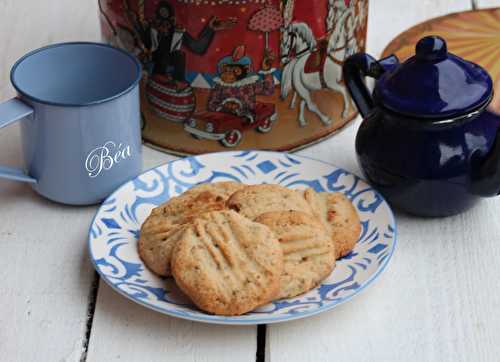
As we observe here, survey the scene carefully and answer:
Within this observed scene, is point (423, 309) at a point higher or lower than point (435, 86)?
lower

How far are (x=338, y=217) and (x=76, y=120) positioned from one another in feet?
0.81

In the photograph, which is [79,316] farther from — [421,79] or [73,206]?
[421,79]

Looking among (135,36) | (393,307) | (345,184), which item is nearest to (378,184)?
(345,184)

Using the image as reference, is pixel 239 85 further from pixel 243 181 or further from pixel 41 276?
pixel 41 276

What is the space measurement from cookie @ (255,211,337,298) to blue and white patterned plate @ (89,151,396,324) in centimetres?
1

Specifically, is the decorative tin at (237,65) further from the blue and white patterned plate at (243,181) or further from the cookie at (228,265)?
the cookie at (228,265)

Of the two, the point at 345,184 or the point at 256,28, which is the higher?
the point at 256,28

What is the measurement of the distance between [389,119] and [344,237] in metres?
0.12

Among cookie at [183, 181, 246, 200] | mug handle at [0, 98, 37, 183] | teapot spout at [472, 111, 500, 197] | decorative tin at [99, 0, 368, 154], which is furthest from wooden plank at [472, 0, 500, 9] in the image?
mug handle at [0, 98, 37, 183]

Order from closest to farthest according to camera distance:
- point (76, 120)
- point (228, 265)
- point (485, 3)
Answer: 1. point (228, 265)
2. point (76, 120)
3. point (485, 3)

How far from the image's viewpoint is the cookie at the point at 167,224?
2.53 ft

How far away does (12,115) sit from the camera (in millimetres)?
831

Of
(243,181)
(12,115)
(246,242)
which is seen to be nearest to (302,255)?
(246,242)

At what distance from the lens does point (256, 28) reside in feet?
2.87
